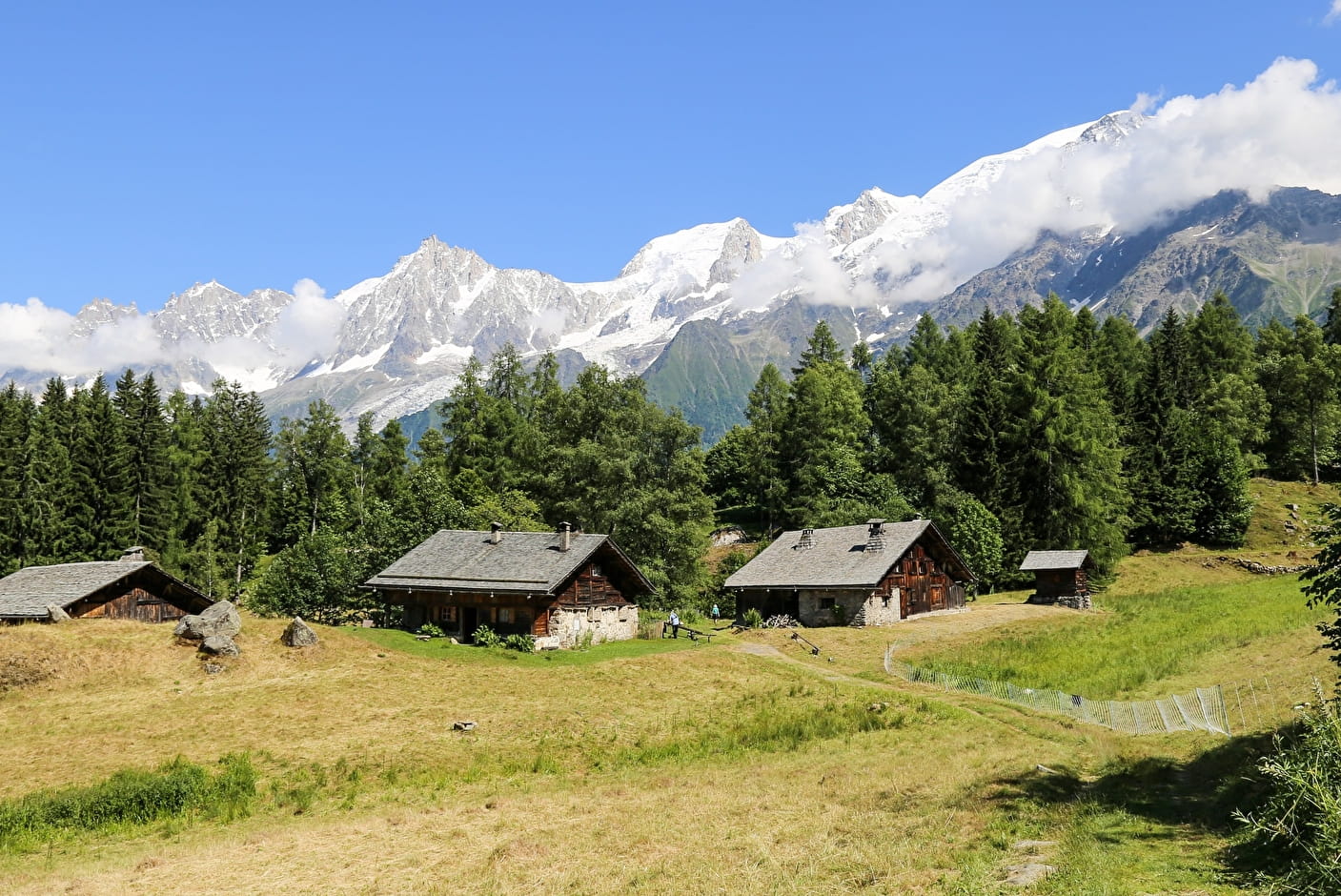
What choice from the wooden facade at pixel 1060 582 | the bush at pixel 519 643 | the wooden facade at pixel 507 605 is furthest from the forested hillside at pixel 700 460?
the bush at pixel 519 643

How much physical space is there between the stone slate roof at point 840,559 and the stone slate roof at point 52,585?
38.2 m

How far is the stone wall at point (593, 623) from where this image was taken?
54.0m

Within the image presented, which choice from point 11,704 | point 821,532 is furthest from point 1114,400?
point 11,704

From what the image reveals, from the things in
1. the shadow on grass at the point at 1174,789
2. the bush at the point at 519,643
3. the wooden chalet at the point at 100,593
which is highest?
the wooden chalet at the point at 100,593

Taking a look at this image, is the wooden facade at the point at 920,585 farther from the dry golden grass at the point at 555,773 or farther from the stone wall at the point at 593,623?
the stone wall at the point at 593,623

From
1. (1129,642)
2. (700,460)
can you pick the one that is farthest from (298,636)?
(1129,642)

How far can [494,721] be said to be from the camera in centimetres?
3503

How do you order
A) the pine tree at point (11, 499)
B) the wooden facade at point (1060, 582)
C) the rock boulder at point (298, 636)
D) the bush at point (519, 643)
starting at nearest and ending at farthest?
the rock boulder at point (298, 636)
the bush at point (519, 643)
the wooden facade at point (1060, 582)
the pine tree at point (11, 499)

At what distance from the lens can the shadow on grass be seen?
1722 centimetres

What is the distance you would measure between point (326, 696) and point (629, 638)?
23.4 meters

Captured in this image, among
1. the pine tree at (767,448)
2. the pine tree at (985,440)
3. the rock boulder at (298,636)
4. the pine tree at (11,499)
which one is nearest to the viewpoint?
the rock boulder at (298,636)

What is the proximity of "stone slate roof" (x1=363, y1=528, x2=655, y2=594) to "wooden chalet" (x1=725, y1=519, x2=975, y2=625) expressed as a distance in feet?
33.1

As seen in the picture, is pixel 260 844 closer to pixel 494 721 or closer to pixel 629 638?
pixel 494 721

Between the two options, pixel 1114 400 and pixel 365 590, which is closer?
pixel 365 590
